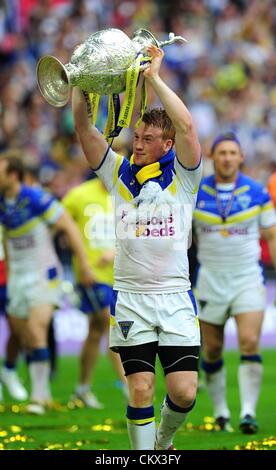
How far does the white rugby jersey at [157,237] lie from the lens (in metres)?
7.07

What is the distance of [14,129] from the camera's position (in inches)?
767

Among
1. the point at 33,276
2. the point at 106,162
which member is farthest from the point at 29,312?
the point at 106,162

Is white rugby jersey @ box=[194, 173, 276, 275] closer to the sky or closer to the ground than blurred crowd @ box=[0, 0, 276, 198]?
closer to the ground

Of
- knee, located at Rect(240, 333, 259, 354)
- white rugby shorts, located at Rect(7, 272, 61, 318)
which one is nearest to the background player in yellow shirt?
white rugby shorts, located at Rect(7, 272, 61, 318)

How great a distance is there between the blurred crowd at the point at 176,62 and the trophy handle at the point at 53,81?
11496 mm

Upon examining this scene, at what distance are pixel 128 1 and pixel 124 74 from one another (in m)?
15.7

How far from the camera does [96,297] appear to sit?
11859 mm

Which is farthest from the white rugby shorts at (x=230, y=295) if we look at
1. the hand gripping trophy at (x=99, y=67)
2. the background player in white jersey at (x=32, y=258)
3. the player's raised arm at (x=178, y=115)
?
the hand gripping trophy at (x=99, y=67)

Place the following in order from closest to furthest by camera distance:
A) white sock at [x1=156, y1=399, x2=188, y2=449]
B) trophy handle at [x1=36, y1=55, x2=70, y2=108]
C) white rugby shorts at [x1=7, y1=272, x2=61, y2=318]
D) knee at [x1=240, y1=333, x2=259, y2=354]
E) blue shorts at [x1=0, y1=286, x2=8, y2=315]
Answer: trophy handle at [x1=36, y1=55, x2=70, y2=108] < white sock at [x1=156, y1=399, x2=188, y2=449] < knee at [x1=240, y1=333, x2=259, y2=354] < white rugby shorts at [x1=7, y1=272, x2=61, y2=318] < blue shorts at [x1=0, y1=286, x2=8, y2=315]

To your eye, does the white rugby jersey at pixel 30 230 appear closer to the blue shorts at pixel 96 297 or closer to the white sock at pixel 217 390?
the blue shorts at pixel 96 297

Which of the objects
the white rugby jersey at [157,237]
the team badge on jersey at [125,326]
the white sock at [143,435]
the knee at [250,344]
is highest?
the white rugby jersey at [157,237]

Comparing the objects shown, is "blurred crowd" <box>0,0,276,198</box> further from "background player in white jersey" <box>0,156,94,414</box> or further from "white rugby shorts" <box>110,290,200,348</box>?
"white rugby shorts" <box>110,290,200,348</box>

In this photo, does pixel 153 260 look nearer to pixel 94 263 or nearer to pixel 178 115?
pixel 178 115

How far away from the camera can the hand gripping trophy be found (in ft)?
22.0
